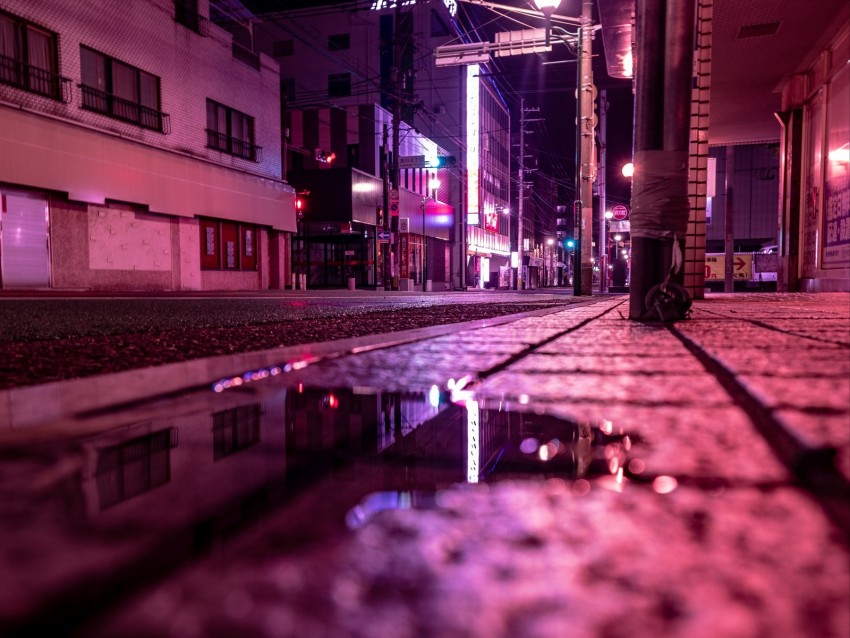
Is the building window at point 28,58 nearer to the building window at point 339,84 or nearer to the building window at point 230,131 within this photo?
the building window at point 230,131

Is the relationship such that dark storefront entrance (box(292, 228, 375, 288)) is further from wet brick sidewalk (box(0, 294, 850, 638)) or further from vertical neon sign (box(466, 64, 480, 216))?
wet brick sidewalk (box(0, 294, 850, 638))

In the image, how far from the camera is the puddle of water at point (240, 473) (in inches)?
17.5

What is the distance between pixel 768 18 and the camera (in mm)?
9320

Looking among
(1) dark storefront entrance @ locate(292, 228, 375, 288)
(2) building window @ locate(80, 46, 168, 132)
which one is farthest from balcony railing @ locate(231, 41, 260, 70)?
(1) dark storefront entrance @ locate(292, 228, 375, 288)

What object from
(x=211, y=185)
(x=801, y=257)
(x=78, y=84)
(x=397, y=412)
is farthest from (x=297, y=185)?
(x=397, y=412)

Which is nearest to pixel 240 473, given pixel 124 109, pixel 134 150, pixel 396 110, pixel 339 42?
pixel 134 150

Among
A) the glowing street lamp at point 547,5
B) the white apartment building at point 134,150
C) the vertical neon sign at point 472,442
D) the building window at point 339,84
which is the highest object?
the building window at point 339,84

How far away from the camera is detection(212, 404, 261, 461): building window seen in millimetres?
831

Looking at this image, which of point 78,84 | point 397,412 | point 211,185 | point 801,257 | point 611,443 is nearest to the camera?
point 611,443

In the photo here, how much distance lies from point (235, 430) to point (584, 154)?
47.7ft

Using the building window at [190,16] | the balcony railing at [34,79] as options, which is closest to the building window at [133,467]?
the balcony railing at [34,79]

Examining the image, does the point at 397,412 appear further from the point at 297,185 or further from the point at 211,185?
the point at 297,185

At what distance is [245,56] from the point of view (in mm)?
21391

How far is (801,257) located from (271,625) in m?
15.1
